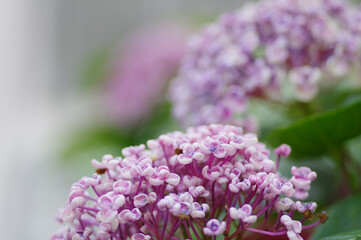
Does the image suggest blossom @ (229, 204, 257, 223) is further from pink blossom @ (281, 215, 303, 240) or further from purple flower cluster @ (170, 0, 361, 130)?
purple flower cluster @ (170, 0, 361, 130)

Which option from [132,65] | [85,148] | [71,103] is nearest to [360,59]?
[132,65]

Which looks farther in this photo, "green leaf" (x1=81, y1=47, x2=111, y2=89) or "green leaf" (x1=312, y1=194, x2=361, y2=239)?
"green leaf" (x1=81, y1=47, x2=111, y2=89)

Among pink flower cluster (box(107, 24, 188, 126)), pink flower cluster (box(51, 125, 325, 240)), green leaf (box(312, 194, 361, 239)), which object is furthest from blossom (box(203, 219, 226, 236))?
pink flower cluster (box(107, 24, 188, 126))

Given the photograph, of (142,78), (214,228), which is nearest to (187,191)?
(214,228)

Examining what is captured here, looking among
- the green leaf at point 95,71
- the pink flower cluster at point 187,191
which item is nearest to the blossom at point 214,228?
the pink flower cluster at point 187,191

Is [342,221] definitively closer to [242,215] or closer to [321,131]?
[321,131]

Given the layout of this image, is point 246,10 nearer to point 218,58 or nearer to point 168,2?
point 218,58
